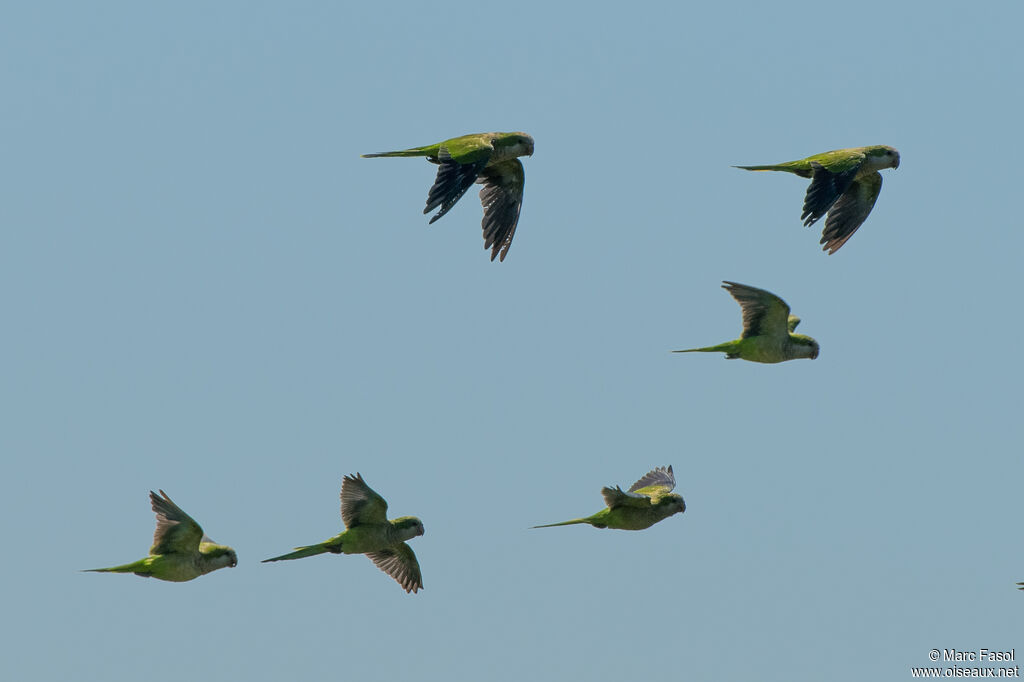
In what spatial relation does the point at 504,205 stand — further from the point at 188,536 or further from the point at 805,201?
the point at 188,536

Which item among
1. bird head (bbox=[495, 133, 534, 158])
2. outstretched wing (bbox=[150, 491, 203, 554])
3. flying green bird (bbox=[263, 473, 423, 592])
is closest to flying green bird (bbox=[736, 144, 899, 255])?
bird head (bbox=[495, 133, 534, 158])

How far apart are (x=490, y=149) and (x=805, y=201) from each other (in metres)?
5.64

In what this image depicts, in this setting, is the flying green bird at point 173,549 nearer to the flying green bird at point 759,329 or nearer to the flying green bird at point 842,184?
the flying green bird at point 759,329

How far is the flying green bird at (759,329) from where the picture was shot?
88.4 ft

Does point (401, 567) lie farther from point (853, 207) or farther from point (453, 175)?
point (853, 207)

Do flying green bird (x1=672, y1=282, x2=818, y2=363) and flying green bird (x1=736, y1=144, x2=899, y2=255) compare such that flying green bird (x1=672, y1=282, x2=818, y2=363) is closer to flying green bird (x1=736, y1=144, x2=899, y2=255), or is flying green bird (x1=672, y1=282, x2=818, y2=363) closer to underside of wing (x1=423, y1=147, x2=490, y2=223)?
flying green bird (x1=736, y1=144, x2=899, y2=255)

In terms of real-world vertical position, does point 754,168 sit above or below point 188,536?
above

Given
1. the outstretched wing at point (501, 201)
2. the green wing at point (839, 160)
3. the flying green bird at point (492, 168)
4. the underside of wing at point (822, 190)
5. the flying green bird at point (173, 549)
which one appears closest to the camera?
the flying green bird at point (173, 549)

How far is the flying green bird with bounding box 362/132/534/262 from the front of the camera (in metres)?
25.5

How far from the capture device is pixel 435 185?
24.8m

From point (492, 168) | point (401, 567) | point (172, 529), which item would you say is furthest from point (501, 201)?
point (172, 529)

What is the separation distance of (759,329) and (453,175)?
20.8 ft

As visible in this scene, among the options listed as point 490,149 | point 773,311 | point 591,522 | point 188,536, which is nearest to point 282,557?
point 188,536

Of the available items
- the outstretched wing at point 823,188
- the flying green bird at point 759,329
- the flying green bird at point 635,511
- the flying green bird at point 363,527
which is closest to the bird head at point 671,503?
the flying green bird at point 635,511
